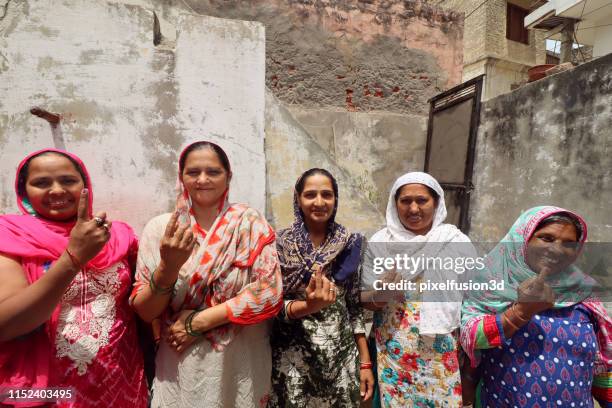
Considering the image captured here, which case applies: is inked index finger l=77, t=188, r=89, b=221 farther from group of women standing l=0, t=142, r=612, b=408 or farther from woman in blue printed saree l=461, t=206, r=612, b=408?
woman in blue printed saree l=461, t=206, r=612, b=408

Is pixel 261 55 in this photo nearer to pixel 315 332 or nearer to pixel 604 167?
pixel 315 332

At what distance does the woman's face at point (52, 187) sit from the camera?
1416 mm

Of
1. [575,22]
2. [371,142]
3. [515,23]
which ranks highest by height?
[515,23]

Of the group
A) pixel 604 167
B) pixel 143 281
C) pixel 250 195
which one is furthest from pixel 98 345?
pixel 604 167

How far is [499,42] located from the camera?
1168cm

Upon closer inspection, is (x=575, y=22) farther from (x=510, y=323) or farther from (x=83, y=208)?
(x=83, y=208)

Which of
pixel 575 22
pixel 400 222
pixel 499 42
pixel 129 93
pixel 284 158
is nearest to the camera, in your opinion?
pixel 400 222

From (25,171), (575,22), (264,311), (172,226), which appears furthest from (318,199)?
(575,22)

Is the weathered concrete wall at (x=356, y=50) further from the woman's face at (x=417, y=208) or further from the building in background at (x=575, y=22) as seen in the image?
the woman's face at (x=417, y=208)

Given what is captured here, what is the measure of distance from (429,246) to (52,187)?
181cm

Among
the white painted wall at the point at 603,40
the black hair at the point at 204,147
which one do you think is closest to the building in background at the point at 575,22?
the white painted wall at the point at 603,40

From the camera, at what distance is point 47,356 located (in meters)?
1.33

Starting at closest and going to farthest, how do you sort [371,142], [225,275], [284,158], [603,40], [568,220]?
[568,220] < [225,275] < [284,158] < [371,142] < [603,40]

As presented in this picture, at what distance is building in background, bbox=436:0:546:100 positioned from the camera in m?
11.5
